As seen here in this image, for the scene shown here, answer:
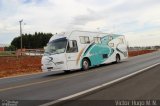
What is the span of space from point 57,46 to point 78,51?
1927 millimetres

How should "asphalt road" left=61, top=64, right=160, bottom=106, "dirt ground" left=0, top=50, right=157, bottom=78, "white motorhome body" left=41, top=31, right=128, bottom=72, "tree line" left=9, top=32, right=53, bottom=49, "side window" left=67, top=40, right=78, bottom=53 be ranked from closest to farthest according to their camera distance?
"asphalt road" left=61, top=64, right=160, bottom=106 → "white motorhome body" left=41, top=31, right=128, bottom=72 → "side window" left=67, top=40, right=78, bottom=53 → "dirt ground" left=0, top=50, right=157, bottom=78 → "tree line" left=9, top=32, right=53, bottom=49

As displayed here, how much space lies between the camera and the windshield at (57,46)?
2402 cm

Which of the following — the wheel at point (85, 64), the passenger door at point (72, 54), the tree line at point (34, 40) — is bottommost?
the wheel at point (85, 64)

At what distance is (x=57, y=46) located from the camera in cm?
2434

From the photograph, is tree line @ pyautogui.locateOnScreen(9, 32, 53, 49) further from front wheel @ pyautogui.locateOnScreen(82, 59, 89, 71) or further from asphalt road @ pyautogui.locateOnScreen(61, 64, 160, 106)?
asphalt road @ pyautogui.locateOnScreen(61, 64, 160, 106)

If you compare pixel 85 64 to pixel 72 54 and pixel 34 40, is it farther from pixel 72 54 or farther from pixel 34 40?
pixel 34 40

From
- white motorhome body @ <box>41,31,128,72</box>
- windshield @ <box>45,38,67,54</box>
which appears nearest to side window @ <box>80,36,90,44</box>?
white motorhome body @ <box>41,31,128,72</box>

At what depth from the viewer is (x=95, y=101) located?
10.4m

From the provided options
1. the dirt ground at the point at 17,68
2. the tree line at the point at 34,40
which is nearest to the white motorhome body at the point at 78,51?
the dirt ground at the point at 17,68

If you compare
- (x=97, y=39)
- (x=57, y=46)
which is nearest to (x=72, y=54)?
(x=57, y=46)

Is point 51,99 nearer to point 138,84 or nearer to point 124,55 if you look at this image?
point 138,84

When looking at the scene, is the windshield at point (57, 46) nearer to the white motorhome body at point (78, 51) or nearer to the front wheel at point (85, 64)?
the white motorhome body at point (78, 51)

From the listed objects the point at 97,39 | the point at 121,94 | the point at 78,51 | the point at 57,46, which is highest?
the point at 97,39

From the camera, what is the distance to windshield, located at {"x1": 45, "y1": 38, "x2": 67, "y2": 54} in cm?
2402
